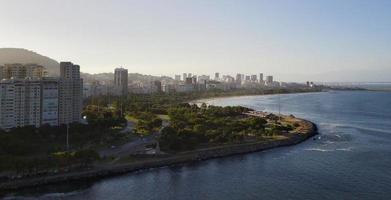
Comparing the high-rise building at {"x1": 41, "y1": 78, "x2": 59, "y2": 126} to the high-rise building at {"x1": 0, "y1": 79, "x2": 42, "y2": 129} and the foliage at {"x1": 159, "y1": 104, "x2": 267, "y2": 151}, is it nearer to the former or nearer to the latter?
the high-rise building at {"x1": 0, "y1": 79, "x2": 42, "y2": 129}

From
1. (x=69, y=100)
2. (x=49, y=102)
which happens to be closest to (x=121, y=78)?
(x=69, y=100)

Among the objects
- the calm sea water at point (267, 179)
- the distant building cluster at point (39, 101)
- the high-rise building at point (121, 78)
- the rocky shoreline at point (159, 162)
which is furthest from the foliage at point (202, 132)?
the high-rise building at point (121, 78)

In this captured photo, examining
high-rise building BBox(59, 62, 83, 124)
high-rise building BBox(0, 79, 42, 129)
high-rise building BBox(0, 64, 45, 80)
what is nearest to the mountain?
high-rise building BBox(0, 64, 45, 80)

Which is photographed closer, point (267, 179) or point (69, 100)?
point (267, 179)

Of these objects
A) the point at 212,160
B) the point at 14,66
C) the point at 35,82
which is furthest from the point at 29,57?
the point at 212,160

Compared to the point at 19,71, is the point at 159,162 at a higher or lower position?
lower

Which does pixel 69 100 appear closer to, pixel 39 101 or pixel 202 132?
pixel 39 101
